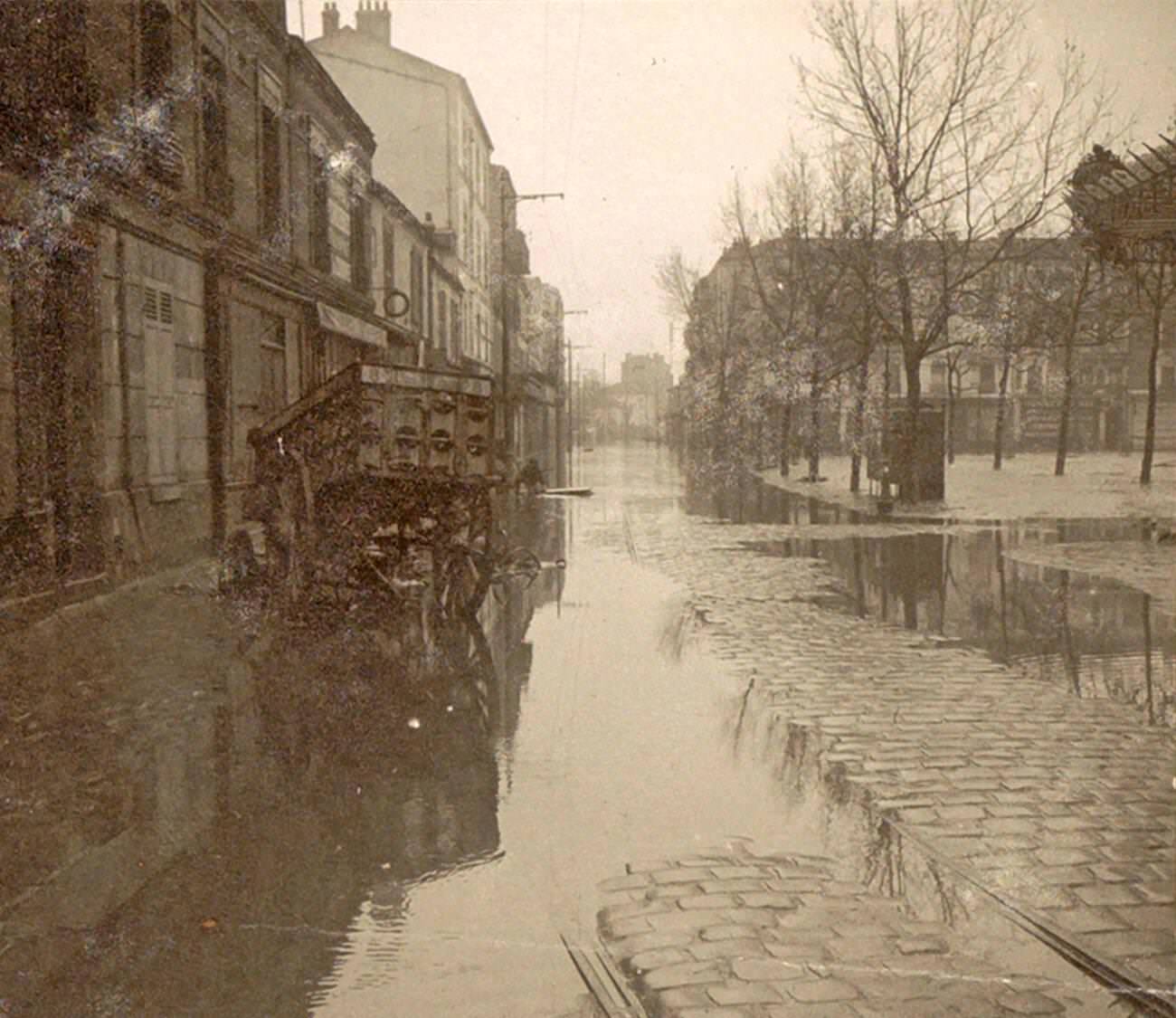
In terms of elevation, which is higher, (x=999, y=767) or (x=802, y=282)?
(x=802, y=282)

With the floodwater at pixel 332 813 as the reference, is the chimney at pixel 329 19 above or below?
above

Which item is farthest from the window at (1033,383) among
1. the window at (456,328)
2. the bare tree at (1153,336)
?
the bare tree at (1153,336)

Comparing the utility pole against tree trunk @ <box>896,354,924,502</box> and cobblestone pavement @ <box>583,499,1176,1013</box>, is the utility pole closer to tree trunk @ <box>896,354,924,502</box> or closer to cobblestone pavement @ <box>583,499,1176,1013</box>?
tree trunk @ <box>896,354,924,502</box>

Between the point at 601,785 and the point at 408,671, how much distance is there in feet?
8.95

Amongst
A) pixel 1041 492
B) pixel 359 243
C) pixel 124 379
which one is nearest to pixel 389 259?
pixel 359 243

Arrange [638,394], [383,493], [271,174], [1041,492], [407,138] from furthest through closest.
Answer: [638,394] < [1041,492] < [407,138] < [271,174] < [383,493]

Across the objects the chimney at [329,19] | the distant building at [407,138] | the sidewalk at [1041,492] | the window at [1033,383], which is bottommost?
the sidewalk at [1041,492]

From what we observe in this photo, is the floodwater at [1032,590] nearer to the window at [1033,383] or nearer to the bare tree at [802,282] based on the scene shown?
the bare tree at [802,282]

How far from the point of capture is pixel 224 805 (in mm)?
5059

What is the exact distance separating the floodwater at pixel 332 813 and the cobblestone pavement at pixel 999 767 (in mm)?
620

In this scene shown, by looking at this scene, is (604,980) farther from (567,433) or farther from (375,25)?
(567,433)

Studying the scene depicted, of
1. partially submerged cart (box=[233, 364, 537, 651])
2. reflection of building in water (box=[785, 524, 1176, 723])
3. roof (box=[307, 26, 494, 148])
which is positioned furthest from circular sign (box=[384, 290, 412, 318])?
partially submerged cart (box=[233, 364, 537, 651])

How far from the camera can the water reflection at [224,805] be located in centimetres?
352

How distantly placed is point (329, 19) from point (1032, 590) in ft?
57.9
